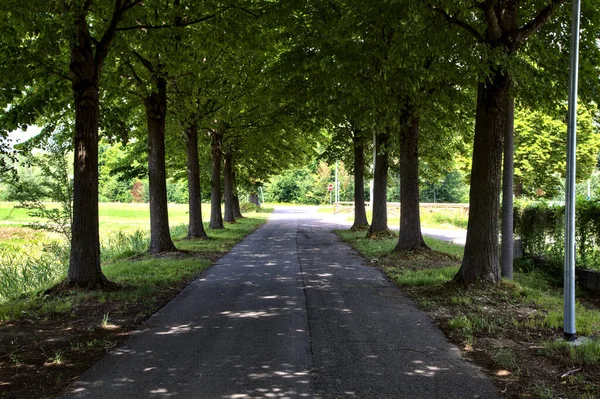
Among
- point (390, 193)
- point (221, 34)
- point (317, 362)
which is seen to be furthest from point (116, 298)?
point (390, 193)

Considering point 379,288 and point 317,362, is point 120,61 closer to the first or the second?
point 379,288

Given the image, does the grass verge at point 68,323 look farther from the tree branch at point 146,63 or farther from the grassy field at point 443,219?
the grassy field at point 443,219

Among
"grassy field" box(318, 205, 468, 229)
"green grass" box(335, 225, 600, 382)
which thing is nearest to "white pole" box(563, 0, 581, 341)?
"green grass" box(335, 225, 600, 382)

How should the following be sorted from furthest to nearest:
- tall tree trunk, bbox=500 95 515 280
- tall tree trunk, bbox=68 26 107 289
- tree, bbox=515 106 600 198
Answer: tree, bbox=515 106 600 198
tall tree trunk, bbox=500 95 515 280
tall tree trunk, bbox=68 26 107 289

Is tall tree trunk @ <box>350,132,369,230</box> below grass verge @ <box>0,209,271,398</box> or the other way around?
the other way around

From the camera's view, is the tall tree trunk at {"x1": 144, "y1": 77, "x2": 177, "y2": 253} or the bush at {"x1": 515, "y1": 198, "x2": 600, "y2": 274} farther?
the tall tree trunk at {"x1": 144, "y1": 77, "x2": 177, "y2": 253}

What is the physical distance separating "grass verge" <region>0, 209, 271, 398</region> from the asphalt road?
0.93 feet

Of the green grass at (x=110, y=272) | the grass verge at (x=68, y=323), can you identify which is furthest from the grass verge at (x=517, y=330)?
the green grass at (x=110, y=272)

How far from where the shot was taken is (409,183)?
45.1ft

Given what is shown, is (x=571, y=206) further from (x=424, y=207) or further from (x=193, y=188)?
(x=424, y=207)

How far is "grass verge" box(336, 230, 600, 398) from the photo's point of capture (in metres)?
4.35

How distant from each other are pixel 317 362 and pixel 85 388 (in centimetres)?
223

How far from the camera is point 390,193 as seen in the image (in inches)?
3292

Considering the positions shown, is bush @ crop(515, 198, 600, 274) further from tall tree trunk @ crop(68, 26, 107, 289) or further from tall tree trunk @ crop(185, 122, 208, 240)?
tall tree trunk @ crop(185, 122, 208, 240)
